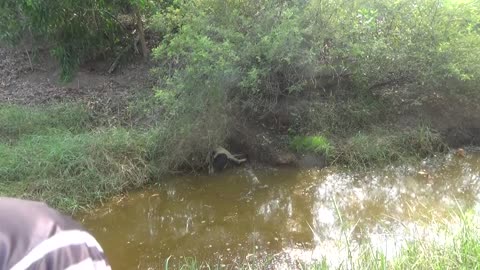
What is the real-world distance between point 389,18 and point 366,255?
415 cm

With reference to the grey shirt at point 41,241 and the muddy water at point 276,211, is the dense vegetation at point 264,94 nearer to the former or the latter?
the muddy water at point 276,211

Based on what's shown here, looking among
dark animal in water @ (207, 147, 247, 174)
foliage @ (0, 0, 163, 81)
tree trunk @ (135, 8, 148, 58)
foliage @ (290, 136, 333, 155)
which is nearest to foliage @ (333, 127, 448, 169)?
foliage @ (290, 136, 333, 155)

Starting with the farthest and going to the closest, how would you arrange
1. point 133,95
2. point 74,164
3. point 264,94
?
point 133,95, point 264,94, point 74,164

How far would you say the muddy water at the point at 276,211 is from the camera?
14.1 feet

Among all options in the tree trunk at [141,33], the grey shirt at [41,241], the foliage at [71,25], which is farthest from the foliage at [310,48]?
the grey shirt at [41,241]

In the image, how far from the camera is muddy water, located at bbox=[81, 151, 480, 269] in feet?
14.1

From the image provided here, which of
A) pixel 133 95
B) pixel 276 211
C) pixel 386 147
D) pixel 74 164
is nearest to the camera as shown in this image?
pixel 276 211

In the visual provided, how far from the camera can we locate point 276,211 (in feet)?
16.4

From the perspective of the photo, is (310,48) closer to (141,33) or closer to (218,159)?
(218,159)

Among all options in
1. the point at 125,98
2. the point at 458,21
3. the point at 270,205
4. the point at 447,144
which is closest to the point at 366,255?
the point at 270,205

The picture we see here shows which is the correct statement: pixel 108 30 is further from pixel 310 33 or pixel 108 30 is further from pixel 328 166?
pixel 328 166

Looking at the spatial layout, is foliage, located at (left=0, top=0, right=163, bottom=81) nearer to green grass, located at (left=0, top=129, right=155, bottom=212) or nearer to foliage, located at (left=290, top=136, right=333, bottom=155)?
green grass, located at (left=0, top=129, right=155, bottom=212)

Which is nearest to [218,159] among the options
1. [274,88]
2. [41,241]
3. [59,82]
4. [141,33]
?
[274,88]

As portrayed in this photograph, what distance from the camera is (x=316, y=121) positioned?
620 cm
